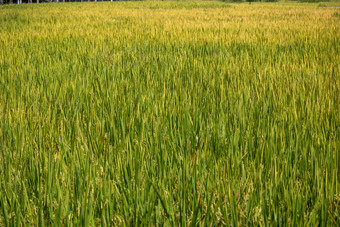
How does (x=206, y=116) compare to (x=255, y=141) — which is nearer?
(x=255, y=141)

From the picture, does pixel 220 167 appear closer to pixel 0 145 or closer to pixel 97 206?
pixel 97 206

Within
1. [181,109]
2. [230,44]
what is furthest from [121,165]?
[230,44]

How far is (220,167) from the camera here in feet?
3.66

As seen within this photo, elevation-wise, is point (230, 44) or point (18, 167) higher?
point (230, 44)

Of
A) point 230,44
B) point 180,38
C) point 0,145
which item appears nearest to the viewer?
point 0,145

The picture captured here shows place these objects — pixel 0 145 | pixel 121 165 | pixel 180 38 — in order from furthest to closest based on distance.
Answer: pixel 180 38, pixel 0 145, pixel 121 165

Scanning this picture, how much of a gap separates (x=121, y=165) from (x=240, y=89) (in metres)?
1.17

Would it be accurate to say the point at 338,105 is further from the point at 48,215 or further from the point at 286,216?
the point at 48,215

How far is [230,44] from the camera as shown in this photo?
13.0ft

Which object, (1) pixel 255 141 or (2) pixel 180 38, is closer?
(1) pixel 255 141

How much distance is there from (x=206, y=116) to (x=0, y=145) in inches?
37.1

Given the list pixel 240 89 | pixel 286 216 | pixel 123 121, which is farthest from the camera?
pixel 240 89

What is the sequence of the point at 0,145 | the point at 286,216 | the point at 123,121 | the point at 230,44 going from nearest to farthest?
the point at 286,216 < the point at 0,145 < the point at 123,121 < the point at 230,44

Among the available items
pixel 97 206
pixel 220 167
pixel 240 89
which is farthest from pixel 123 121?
pixel 240 89
